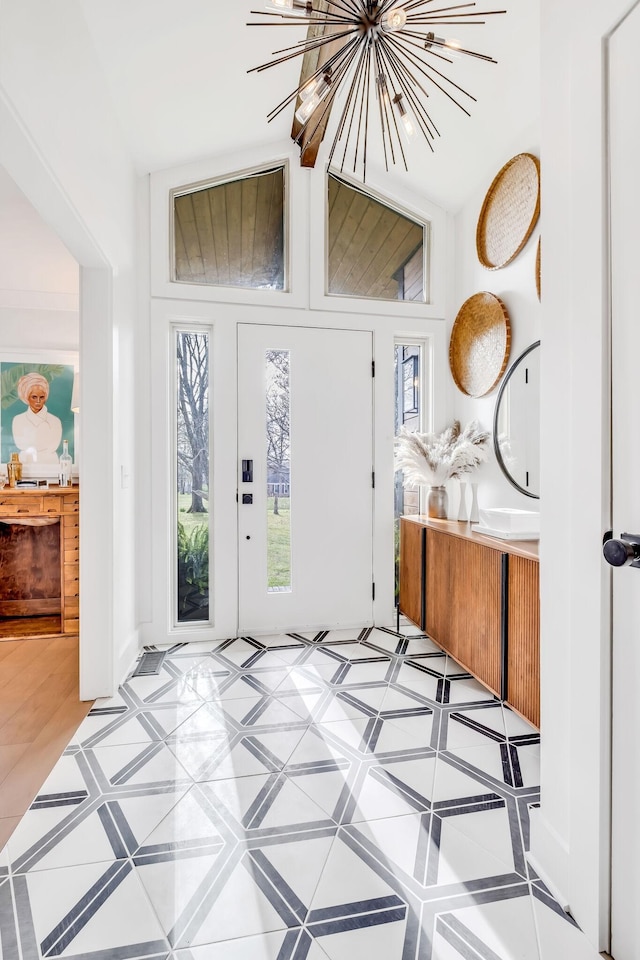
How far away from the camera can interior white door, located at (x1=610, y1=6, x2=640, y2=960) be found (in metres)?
1.08

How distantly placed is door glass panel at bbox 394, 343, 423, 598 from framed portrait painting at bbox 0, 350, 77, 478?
2619 millimetres

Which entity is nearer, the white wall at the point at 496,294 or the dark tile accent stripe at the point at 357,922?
the dark tile accent stripe at the point at 357,922

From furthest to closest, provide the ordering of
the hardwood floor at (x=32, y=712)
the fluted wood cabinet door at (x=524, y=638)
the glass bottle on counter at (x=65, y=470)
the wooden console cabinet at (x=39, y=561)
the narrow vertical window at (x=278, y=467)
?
the glass bottle on counter at (x=65, y=470) → the wooden console cabinet at (x=39, y=561) → the narrow vertical window at (x=278, y=467) → the fluted wood cabinet door at (x=524, y=638) → the hardwood floor at (x=32, y=712)

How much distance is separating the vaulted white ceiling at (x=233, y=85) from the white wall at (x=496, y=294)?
0.38ft

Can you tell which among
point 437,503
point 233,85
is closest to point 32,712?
point 437,503

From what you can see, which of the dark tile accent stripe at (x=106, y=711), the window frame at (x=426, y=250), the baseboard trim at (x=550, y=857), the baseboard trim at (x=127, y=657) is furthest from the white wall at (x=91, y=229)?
the baseboard trim at (x=550, y=857)

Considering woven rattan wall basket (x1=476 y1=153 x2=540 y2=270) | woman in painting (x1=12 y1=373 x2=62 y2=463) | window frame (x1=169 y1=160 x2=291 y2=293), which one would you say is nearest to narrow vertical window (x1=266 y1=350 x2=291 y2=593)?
window frame (x1=169 y1=160 x2=291 y2=293)

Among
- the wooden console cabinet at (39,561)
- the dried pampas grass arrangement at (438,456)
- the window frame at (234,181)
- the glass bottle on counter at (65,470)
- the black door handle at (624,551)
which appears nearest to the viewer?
the black door handle at (624,551)

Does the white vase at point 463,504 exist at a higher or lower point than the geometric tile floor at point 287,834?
higher

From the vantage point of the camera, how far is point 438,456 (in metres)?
3.13

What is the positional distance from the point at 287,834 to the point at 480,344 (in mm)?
2674

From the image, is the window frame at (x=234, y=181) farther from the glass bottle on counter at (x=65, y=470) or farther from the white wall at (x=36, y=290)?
the glass bottle on counter at (x=65, y=470)

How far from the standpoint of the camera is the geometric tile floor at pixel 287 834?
1.23 m

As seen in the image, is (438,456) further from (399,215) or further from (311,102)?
(311,102)
